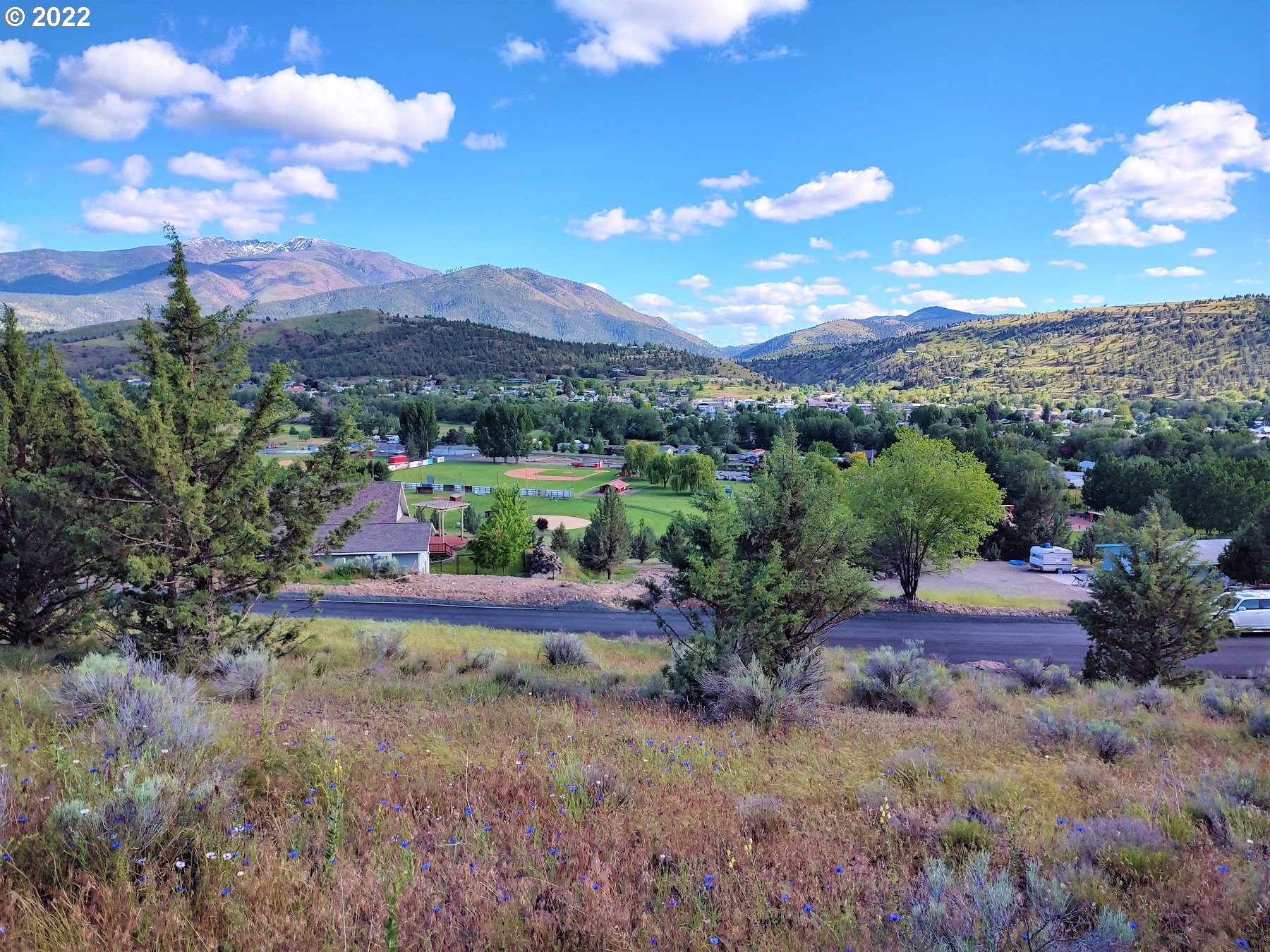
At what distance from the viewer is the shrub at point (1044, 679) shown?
12.4 meters

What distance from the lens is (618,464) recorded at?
95.2 metres

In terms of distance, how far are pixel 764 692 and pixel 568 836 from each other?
4.13 metres

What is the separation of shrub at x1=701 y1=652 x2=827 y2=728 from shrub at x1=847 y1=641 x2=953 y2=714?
89.2 inches

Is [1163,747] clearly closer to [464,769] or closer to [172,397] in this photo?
[464,769]

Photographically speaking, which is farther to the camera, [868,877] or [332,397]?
[332,397]

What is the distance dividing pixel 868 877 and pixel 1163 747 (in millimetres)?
5704

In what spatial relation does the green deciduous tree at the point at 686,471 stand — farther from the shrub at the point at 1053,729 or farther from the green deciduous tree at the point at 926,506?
the shrub at the point at 1053,729

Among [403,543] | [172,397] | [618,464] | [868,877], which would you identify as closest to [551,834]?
[868,877]

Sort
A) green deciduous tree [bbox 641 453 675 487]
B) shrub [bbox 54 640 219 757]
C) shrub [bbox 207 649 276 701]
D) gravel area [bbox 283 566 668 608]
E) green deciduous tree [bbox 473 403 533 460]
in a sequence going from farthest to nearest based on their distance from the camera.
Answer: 1. green deciduous tree [bbox 473 403 533 460]
2. green deciduous tree [bbox 641 453 675 487]
3. gravel area [bbox 283 566 668 608]
4. shrub [bbox 207 649 276 701]
5. shrub [bbox 54 640 219 757]

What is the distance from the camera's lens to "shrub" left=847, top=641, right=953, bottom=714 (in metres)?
9.70

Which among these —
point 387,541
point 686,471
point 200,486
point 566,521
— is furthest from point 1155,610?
point 686,471

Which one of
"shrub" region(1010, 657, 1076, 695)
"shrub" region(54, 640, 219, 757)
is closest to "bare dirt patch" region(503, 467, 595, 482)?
"shrub" region(1010, 657, 1076, 695)

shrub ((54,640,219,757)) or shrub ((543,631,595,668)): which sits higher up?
shrub ((54,640,219,757))

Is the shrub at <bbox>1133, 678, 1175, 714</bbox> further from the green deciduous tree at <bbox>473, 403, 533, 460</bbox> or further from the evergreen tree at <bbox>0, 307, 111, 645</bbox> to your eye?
the green deciduous tree at <bbox>473, 403, 533, 460</bbox>
